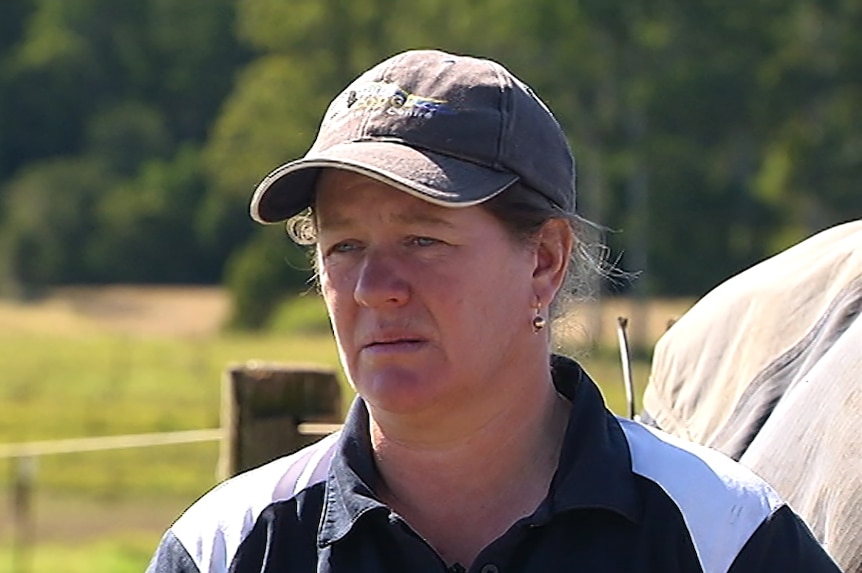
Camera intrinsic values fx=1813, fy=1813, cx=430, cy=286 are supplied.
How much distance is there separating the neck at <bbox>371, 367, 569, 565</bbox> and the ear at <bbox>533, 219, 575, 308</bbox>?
10 centimetres

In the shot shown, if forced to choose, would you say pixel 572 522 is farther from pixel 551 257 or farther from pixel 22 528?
pixel 22 528

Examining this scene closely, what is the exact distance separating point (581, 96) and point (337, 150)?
35.8m

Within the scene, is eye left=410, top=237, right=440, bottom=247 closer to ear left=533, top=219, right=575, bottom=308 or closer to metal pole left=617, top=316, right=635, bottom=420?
ear left=533, top=219, right=575, bottom=308

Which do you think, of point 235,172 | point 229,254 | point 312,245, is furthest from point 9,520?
point 229,254

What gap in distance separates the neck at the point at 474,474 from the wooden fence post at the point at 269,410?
1775 mm

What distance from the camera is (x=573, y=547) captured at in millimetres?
1838

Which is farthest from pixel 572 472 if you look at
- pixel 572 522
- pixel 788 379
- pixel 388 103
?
pixel 788 379

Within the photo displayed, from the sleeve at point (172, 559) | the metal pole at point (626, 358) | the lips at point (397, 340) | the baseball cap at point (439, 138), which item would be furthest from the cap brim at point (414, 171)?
the metal pole at point (626, 358)

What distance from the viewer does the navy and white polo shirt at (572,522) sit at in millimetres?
1831

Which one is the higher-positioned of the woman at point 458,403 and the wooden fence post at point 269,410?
the woman at point 458,403

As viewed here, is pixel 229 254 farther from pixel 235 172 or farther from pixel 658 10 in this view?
pixel 658 10

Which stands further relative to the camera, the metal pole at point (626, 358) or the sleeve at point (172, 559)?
the metal pole at point (626, 358)

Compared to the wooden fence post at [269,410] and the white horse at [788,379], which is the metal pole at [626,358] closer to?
the white horse at [788,379]

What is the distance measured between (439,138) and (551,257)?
194 mm
